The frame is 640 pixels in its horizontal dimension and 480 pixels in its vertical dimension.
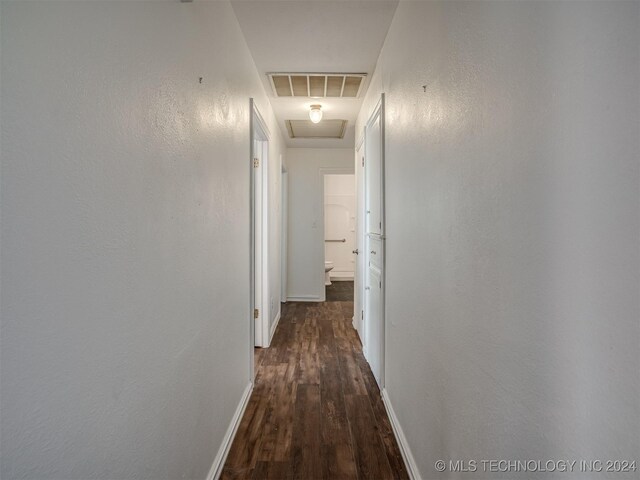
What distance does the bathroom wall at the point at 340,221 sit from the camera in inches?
292

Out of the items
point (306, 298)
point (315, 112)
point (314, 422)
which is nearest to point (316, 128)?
point (315, 112)

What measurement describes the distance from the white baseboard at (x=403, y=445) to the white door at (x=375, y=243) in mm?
261

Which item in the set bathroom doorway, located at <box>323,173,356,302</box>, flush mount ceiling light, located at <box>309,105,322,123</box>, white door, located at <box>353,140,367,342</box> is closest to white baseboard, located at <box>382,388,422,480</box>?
white door, located at <box>353,140,367,342</box>

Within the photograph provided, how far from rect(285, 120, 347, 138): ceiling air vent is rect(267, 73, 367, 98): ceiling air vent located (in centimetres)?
77

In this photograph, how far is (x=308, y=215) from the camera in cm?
503

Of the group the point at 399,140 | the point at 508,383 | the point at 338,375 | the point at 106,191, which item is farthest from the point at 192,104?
the point at 338,375

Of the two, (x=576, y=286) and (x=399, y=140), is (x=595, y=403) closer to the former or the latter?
(x=576, y=286)

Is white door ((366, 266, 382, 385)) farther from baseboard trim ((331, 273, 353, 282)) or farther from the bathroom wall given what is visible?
the bathroom wall

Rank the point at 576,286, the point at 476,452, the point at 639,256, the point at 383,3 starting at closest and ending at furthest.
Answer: the point at 639,256 < the point at 576,286 < the point at 476,452 < the point at 383,3

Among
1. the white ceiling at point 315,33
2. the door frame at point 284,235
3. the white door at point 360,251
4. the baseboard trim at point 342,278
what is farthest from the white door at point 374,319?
the baseboard trim at point 342,278

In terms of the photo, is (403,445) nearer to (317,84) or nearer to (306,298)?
(317,84)

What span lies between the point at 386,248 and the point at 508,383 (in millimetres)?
1387

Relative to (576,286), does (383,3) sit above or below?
above

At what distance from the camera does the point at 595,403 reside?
536 millimetres
